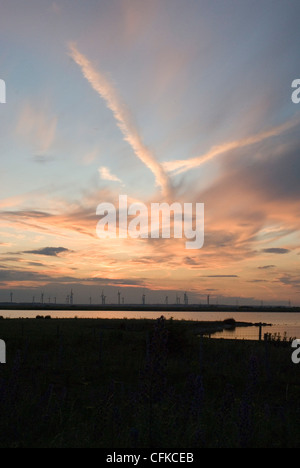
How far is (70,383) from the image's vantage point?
53.7 ft

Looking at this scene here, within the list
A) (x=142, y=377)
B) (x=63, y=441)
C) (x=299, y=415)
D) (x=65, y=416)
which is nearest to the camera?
(x=142, y=377)

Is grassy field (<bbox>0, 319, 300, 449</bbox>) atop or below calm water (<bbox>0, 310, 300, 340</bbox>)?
atop

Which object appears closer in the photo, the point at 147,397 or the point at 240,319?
the point at 147,397

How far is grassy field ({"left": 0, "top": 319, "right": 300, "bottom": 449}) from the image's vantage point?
6.87 m

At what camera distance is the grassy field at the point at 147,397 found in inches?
271

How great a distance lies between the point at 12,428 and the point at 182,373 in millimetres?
11638

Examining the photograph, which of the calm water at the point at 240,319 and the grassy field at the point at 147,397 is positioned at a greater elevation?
the grassy field at the point at 147,397

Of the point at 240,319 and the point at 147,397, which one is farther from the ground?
the point at 147,397

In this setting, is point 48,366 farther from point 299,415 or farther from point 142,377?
point 142,377

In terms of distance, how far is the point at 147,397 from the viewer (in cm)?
674

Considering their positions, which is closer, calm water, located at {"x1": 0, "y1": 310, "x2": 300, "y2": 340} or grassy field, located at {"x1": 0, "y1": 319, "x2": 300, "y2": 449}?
grassy field, located at {"x1": 0, "y1": 319, "x2": 300, "y2": 449}

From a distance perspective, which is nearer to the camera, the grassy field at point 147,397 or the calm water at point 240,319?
the grassy field at point 147,397
